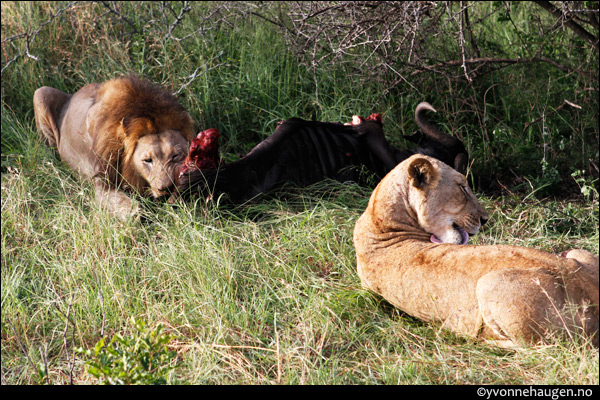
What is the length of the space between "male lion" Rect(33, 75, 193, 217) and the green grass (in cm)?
21

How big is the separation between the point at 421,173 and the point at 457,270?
0.58 metres

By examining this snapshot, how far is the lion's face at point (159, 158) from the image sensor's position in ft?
17.4

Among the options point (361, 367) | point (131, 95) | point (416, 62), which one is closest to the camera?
point (361, 367)

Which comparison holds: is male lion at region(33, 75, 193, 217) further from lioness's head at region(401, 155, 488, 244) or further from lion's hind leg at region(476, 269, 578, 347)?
lion's hind leg at region(476, 269, 578, 347)

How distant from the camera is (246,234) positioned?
4.88 meters

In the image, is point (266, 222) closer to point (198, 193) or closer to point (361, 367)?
point (198, 193)

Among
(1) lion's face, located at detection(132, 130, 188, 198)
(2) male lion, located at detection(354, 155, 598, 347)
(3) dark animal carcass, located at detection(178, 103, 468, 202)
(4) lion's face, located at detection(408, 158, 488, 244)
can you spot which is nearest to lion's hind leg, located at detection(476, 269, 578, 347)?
(2) male lion, located at detection(354, 155, 598, 347)

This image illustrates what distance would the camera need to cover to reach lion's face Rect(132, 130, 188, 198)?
5.31 meters

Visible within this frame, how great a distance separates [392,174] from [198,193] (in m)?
1.70

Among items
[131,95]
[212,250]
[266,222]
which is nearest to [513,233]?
[266,222]

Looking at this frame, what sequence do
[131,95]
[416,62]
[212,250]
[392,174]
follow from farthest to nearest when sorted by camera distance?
1. [416,62]
2. [131,95]
3. [212,250]
4. [392,174]

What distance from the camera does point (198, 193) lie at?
5.22 m

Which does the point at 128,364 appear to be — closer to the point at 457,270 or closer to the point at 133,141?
the point at 457,270

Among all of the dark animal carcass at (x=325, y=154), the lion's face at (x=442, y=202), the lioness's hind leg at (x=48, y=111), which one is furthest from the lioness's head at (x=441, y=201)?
the lioness's hind leg at (x=48, y=111)
